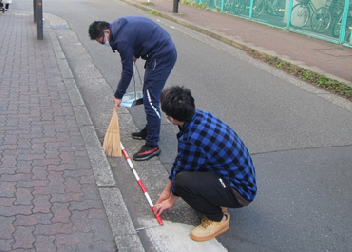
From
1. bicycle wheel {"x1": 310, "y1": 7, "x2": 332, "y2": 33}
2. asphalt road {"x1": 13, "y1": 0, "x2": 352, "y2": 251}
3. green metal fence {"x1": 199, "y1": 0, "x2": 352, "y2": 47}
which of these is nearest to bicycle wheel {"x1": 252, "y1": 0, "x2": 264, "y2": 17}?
green metal fence {"x1": 199, "y1": 0, "x2": 352, "y2": 47}

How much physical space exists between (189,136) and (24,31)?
950cm

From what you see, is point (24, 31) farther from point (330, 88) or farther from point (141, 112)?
point (330, 88)

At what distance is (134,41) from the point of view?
3.85 m

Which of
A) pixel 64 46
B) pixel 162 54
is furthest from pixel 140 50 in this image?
pixel 64 46

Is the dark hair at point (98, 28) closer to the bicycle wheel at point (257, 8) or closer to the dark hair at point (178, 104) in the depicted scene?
the dark hair at point (178, 104)

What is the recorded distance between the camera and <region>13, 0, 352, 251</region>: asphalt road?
315 centimetres

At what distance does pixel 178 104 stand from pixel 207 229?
100cm

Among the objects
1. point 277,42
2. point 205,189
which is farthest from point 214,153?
point 277,42

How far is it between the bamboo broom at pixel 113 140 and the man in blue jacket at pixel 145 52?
0.62 ft

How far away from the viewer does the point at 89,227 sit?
2932 mm

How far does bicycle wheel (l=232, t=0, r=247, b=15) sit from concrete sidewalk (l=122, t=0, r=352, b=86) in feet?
1.19

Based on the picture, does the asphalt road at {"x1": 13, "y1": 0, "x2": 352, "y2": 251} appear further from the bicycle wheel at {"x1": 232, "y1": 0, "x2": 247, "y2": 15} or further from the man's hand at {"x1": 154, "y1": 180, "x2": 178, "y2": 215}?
the bicycle wheel at {"x1": 232, "y1": 0, "x2": 247, "y2": 15}

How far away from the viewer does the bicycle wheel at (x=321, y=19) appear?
37.0 feet

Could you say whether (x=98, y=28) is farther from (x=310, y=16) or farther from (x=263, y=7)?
(x=263, y=7)
